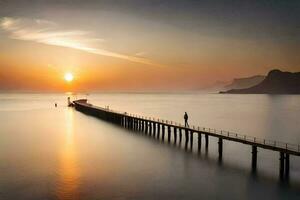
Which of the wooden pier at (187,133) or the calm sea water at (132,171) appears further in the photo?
the wooden pier at (187,133)

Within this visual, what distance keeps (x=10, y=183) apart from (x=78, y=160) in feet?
31.3

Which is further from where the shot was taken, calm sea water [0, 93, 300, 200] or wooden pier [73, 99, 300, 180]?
wooden pier [73, 99, 300, 180]

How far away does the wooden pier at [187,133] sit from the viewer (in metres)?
27.1

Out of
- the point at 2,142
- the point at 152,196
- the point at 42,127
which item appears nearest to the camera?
Result: the point at 152,196

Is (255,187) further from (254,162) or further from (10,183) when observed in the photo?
(10,183)

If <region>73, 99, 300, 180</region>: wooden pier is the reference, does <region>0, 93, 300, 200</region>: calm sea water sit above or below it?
below

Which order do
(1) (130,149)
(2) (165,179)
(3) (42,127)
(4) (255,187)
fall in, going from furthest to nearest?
(3) (42,127) → (1) (130,149) → (2) (165,179) → (4) (255,187)

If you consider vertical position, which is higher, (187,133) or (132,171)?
(187,133)

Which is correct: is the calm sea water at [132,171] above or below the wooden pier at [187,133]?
below

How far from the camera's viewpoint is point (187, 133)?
4356cm

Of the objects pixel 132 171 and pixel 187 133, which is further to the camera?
pixel 187 133

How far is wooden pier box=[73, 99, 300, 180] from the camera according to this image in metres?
27.1

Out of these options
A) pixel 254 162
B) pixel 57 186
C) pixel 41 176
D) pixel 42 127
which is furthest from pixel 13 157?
pixel 42 127

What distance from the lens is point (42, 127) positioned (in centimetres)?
6500
